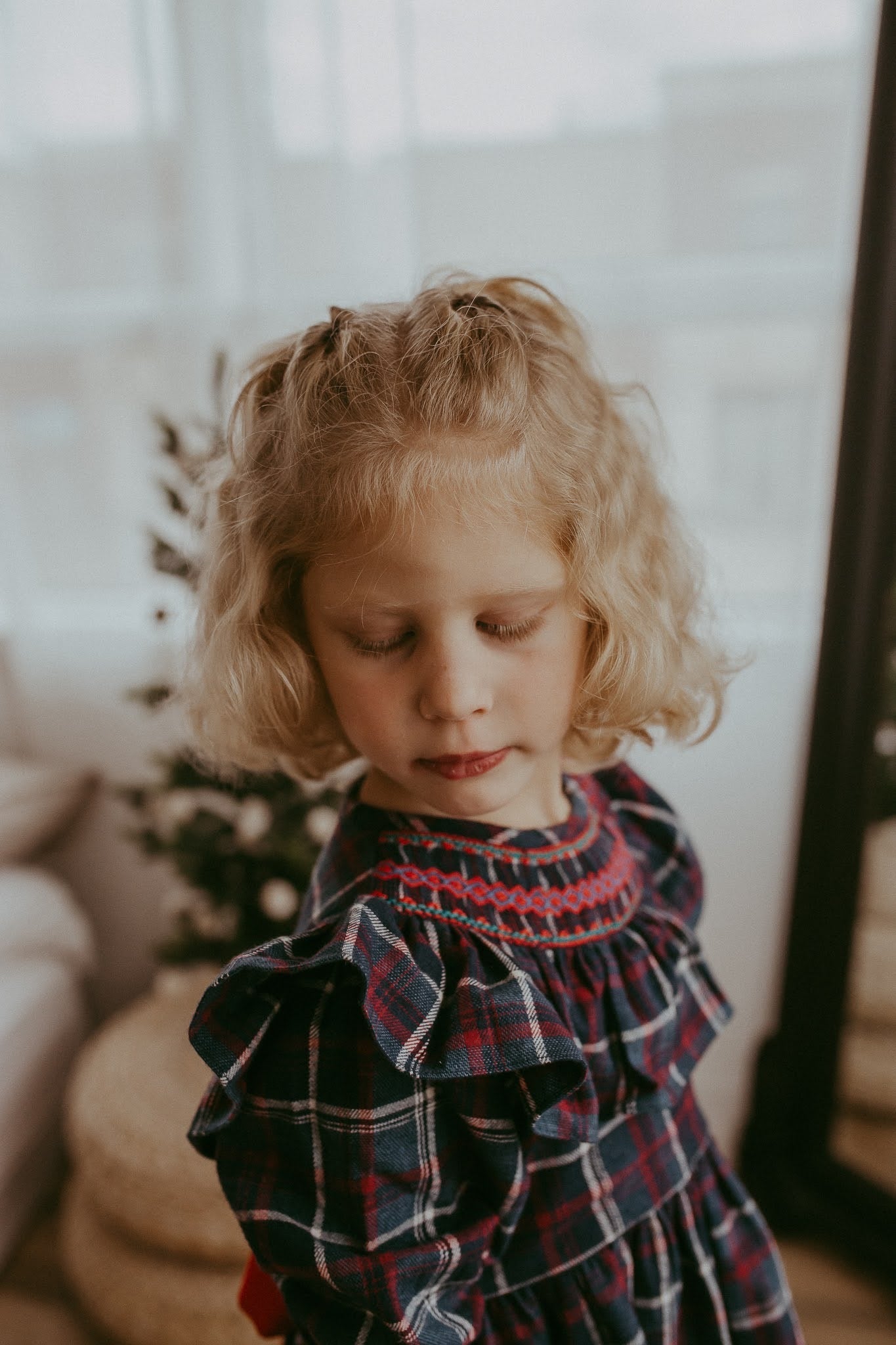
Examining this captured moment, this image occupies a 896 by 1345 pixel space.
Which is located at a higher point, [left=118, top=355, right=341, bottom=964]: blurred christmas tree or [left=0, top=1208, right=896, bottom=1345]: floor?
[left=118, top=355, right=341, bottom=964]: blurred christmas tree

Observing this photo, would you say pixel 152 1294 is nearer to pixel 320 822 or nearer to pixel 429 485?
pixel 320 822

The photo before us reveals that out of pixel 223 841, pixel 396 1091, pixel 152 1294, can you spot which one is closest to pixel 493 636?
pixel 396 1091

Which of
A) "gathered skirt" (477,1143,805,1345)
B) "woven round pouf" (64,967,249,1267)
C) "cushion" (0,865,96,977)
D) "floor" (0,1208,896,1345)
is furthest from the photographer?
"cushion" (0,865,96,977)

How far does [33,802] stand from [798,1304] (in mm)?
1258

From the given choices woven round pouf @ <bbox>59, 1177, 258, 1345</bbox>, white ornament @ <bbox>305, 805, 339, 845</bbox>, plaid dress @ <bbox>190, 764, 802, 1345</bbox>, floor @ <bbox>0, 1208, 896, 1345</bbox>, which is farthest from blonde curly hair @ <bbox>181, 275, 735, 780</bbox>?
floor @ <bbox>0, 1208, 896, 1345</bbox>

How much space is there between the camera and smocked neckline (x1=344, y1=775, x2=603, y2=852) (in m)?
0.66

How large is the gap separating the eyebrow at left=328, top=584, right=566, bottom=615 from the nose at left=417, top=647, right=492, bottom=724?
31mm

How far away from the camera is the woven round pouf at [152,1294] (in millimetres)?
1151

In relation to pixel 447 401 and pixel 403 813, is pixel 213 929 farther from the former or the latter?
pixel 447 401

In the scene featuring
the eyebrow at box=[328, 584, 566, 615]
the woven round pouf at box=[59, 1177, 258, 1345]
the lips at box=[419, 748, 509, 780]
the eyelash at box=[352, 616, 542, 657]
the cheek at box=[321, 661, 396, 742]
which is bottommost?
the woven round pouf at box=[59, 1177, 258, 1345]

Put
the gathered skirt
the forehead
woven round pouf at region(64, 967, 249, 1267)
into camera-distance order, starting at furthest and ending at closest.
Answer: woven round pouf at region(64, 967, 249, 1267)
the gathered skirt
the forehead

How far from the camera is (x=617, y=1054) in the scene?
658 mm

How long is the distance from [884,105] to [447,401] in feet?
2.30

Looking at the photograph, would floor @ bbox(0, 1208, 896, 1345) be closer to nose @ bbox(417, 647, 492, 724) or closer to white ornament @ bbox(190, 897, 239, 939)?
white ornament @ bbox(190, 897, 239, 939)
